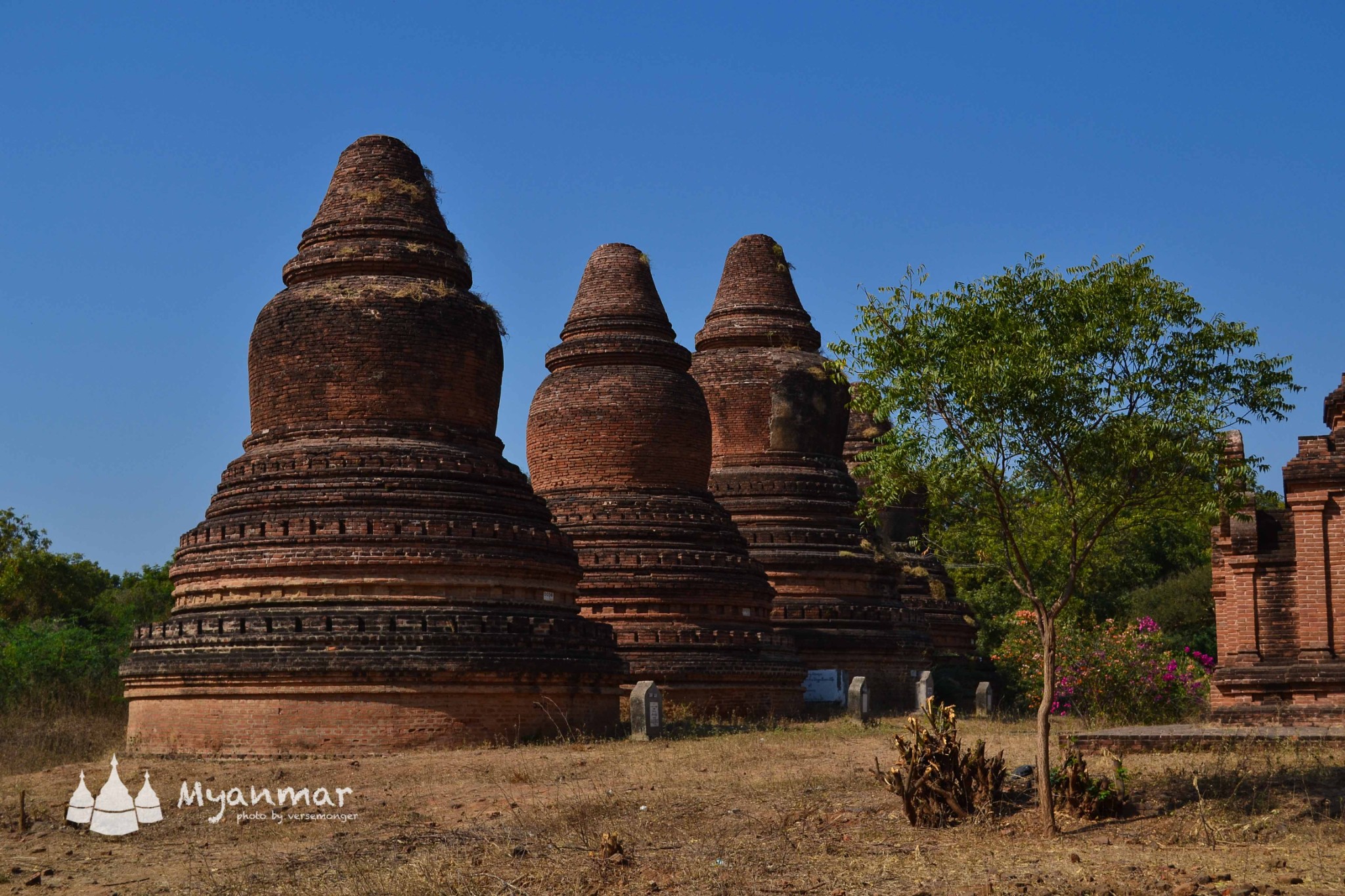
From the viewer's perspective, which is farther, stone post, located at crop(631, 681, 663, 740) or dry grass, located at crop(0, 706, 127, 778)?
dry grass, located at crop(0, 706, 127, 778)

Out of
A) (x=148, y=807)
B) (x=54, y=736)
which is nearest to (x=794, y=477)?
(x=54, y=736)

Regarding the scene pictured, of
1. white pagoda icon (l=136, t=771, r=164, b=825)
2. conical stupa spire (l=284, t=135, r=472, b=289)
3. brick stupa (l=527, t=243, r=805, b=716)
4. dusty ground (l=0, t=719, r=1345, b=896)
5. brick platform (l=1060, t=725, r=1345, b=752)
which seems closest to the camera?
dusty ground (l=0, t=719, r=1345, b=896)

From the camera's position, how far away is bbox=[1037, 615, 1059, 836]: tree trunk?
42.9 ft

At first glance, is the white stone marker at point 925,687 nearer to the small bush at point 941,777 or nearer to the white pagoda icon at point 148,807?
the small bush at point 941,777

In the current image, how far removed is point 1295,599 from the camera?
65.0 ft

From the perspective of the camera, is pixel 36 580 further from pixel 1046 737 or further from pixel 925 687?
pixel 1046 737

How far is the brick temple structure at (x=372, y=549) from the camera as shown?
19609 millimetres

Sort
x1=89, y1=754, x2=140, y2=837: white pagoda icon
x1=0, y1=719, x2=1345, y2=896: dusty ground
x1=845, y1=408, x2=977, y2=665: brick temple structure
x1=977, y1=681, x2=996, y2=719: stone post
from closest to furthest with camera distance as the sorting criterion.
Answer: x1=0, y1=719, x2=1345, y2=896: dusty ground < x1=89, y1=754, x2=140, y2=837: white pagoda icon < x1=977, y1=681, x2=996, y2=719: stone post < x1=845, y1=408, x2=977, y2=665: brick temple structure

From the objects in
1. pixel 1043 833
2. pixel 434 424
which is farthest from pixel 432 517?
pixel 1043 833

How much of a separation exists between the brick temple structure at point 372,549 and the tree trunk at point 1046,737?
8.59 m

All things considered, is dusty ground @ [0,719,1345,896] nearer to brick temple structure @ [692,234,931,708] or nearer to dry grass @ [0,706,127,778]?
dry grass @ [0,706,127,778]

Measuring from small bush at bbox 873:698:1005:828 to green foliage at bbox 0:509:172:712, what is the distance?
65.6 ft

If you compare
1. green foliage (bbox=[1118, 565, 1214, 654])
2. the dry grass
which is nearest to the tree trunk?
the dry grass

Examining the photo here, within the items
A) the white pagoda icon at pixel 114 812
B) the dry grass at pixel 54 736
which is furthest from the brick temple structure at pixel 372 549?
the white pagoda icon at pixel 114 812
